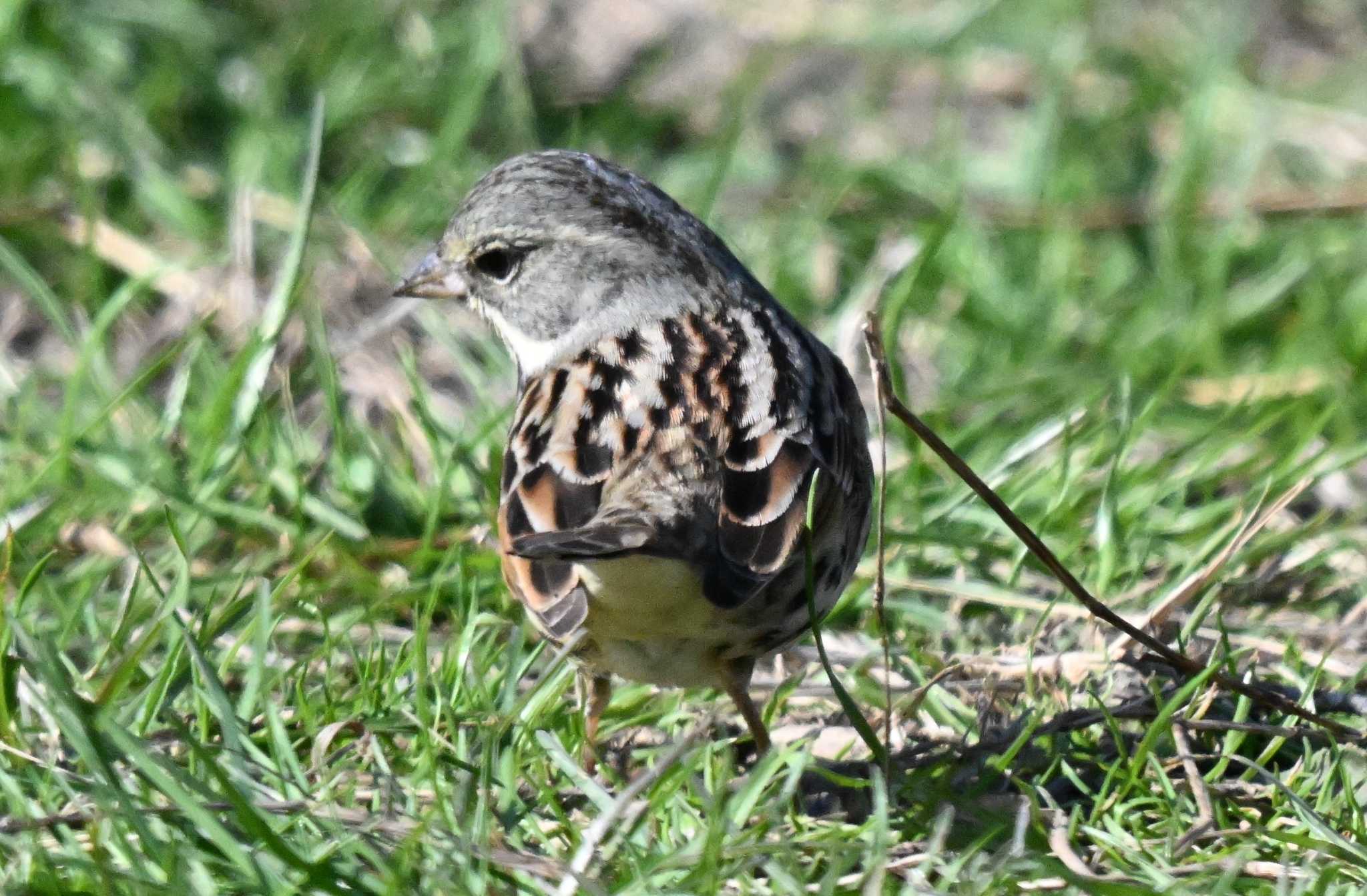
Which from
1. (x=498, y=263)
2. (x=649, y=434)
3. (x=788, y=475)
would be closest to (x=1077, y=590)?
(x=788, y=475)

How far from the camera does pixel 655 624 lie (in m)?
3.79

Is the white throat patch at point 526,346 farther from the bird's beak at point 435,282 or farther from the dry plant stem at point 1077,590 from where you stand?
the dry plant stem at point 1077,590

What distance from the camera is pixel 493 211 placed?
4918mm

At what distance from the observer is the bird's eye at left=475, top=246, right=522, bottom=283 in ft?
16.3

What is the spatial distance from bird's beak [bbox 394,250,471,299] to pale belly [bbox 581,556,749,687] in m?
1.43

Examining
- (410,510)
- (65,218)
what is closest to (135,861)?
(410,510)

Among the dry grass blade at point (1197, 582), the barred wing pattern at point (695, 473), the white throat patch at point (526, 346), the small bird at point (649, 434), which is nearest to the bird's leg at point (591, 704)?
the small bird at point (649, 434)

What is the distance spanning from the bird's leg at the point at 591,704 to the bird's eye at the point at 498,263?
1152mm

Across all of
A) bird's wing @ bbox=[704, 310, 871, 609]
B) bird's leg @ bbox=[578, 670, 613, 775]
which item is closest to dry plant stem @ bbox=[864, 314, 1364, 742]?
bird's wing @ bbox=[704, 310, 871, 609]

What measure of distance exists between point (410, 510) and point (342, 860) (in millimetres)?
1998

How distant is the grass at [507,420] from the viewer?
3.62m

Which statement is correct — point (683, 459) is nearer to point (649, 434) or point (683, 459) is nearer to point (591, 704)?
point (649, 434)

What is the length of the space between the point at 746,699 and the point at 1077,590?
0.72 metres

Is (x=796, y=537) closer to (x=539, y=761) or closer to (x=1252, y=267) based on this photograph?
(x=539, y=761)
